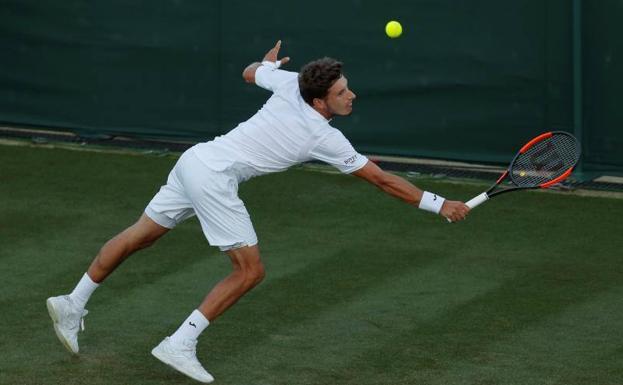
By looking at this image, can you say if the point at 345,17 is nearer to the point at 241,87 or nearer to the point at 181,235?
the point at 241,87

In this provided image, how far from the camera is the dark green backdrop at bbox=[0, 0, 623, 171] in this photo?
37.3ft

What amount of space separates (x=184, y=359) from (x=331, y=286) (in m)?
1.90

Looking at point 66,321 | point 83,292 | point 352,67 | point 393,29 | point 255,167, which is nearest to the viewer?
point 255,167

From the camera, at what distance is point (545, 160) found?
8500mm

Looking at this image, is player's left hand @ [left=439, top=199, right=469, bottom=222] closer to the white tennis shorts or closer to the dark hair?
the dark hair

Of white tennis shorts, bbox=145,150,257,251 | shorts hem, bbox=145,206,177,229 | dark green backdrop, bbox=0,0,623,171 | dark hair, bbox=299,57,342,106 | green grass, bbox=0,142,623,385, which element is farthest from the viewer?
dark green backdrop, bbox=0,0,623,171

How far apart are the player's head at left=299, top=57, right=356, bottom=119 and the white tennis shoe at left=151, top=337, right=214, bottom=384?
138 centimetres

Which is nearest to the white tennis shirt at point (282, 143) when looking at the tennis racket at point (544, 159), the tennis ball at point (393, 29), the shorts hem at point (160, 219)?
the shorts hem at point (160, 219)

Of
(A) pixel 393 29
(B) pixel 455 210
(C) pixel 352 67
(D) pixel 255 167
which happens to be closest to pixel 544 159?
(B) pixel 455 210

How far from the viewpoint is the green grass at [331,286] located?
7.58 meters

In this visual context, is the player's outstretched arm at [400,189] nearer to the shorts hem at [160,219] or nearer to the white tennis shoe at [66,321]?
the shorts hem at [160,219]

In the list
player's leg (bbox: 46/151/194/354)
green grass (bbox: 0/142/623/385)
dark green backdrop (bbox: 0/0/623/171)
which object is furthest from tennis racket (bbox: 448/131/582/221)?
dark green backdrop (bbox: 0/0/623/171)

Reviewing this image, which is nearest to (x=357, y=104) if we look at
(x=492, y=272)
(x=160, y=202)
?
(x=492, y=272)

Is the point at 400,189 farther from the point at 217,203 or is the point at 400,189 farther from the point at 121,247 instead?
the point at 121,247
